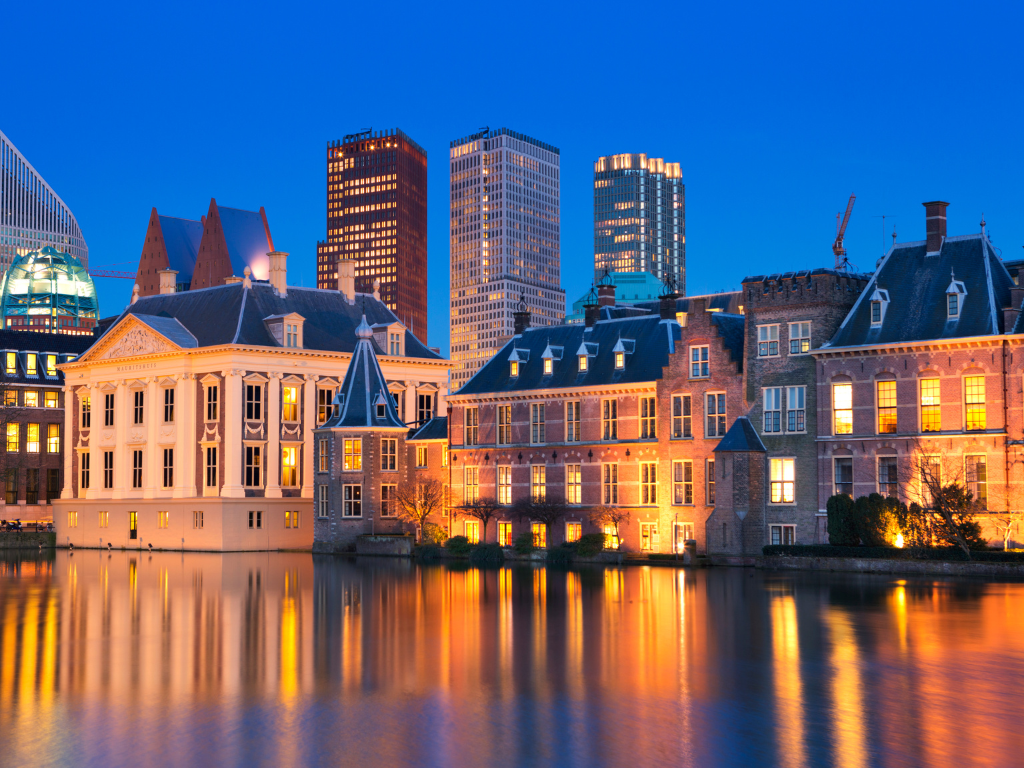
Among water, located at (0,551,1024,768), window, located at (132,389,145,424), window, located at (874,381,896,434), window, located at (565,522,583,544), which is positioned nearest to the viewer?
water, located at (0,551,1024,768)

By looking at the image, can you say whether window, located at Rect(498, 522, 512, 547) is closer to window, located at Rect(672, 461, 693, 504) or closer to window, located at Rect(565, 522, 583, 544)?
window, located at Rect(565, 522, 583, 544)

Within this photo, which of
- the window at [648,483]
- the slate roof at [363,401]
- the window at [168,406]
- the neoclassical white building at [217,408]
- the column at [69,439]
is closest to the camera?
the window at [648,483]

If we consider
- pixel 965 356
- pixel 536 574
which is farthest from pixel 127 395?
pixel 965 356

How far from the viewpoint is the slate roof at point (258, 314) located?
85.9 m

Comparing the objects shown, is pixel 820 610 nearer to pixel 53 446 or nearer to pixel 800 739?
pixel 800 739

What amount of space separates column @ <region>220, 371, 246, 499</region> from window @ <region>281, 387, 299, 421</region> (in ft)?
10.6

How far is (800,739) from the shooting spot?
18.7 m

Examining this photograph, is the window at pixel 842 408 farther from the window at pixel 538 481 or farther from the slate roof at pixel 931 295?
the window at pixel 538 481

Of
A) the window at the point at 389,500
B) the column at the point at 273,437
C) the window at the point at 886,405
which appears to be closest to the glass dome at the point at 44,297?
the column at the point at 273,437

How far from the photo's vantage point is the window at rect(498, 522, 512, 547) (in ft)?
232

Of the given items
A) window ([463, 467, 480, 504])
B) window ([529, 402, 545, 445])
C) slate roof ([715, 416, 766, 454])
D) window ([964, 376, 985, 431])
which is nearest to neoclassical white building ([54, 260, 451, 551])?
window ([463, 467, 480, 504])

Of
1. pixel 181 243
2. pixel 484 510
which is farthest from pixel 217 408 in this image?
pixel 181 243

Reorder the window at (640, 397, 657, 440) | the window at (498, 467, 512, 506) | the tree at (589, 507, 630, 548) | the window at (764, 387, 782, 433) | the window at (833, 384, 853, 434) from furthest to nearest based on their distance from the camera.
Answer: the window at (498, 467, 512, 506)
the window at (640, 397, 657, 440)
the tree at (589, 507, 630, 548)
the window at (764, 387, 782, 433)
the window at (833, 384, 853, 434)

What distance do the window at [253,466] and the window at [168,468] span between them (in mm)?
6307
